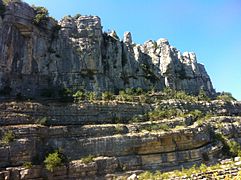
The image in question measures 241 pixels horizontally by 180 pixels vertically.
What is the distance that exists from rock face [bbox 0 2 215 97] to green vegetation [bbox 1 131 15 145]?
11209 millimetres

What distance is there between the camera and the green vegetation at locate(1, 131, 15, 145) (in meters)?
25.0

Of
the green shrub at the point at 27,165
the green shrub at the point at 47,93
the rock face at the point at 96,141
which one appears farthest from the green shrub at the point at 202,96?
the green shrub at the point at 27,165

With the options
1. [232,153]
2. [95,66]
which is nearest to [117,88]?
[95,66]

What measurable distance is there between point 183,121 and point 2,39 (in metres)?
24.0

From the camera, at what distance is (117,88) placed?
139 ft

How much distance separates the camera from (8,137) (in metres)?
25.2

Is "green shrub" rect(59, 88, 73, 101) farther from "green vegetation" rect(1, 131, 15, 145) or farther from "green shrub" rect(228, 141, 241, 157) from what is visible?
"green shrub" rect(228, 141, 241, 157)

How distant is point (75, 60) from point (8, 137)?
719 inches

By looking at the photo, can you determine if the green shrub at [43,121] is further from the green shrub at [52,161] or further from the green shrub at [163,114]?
the green shrub at [163,114]

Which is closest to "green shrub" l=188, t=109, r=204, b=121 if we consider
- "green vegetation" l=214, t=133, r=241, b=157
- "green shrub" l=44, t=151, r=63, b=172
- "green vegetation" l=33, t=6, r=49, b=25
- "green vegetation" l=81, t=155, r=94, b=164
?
"green vegetation" l=214, t=133, r=241, b=157

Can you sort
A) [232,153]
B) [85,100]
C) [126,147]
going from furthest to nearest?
[85,100], [232,153], [126,147]

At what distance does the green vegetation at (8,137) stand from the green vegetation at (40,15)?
65.6 feet

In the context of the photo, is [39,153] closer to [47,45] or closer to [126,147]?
[126,147]

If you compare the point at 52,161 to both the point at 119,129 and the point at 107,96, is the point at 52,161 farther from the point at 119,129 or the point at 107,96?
the point at 107,96
